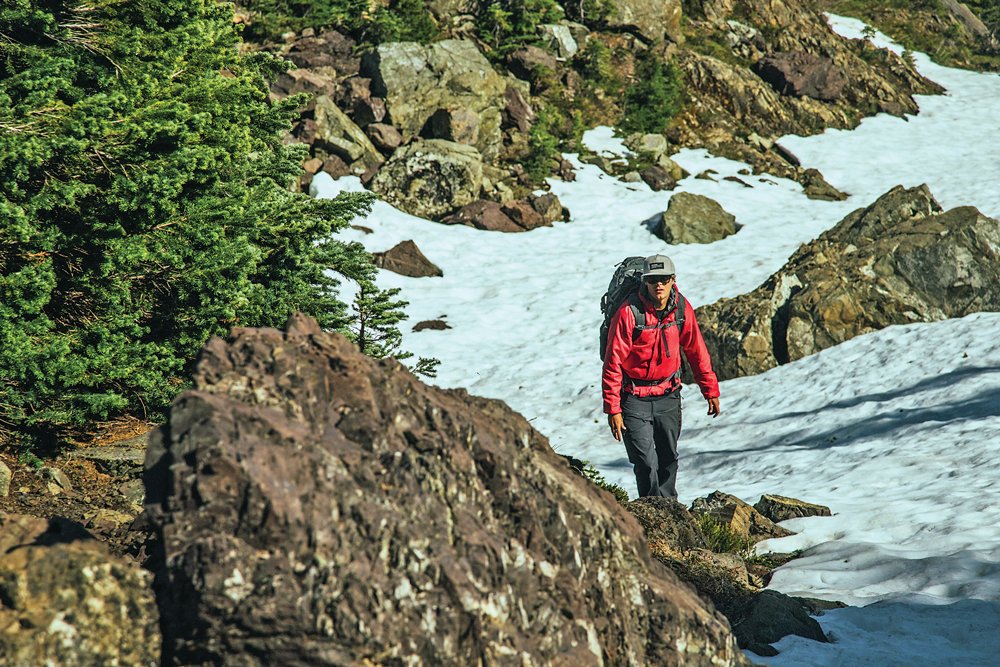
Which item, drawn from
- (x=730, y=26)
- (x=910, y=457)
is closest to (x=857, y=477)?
(x=910, y=457)

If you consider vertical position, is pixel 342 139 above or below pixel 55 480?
above

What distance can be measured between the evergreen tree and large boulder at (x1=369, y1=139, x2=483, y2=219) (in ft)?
53.6

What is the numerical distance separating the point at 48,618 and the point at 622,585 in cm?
261

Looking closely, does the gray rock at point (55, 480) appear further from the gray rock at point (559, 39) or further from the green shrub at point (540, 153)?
the gray rock at point (559, 39)

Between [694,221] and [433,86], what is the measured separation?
1046 cm

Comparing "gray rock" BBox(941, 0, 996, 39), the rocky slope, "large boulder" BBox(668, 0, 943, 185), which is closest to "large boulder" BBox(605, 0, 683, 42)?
the rocky slope

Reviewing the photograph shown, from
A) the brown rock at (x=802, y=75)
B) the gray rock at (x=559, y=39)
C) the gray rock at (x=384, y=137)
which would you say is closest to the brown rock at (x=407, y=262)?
the gray rock at (x=384, y=137)

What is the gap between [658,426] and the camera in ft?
26.0

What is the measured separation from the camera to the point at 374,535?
3311mm

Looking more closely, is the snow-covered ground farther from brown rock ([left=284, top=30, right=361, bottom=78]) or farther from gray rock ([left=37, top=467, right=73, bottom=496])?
brown rock ([left=284, top=30, right=361, bottom=78])

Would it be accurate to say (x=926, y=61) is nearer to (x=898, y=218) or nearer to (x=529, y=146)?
(x=529, y=146)

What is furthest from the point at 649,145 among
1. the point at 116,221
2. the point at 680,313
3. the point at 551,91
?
the point at 116,221

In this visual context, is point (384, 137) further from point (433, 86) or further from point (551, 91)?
point (551, 91)

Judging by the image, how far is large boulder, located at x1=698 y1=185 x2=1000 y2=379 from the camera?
49.7ft
